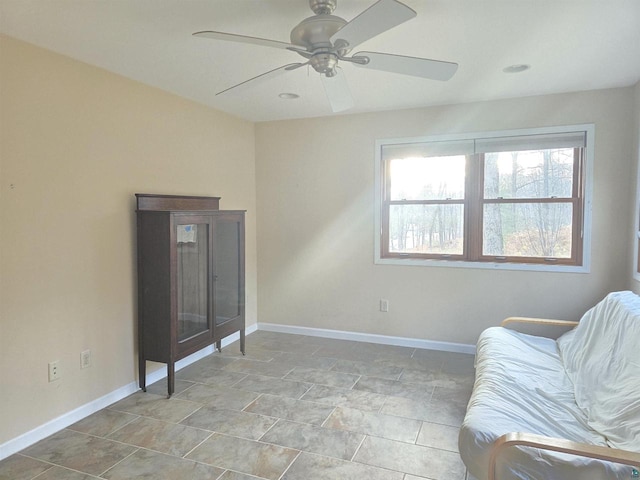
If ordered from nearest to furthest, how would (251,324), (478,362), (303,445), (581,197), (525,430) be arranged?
(525,430) < (303,445) < (478,362) < (581,197) < (251,324)

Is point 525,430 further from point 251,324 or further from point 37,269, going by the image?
point 251,324

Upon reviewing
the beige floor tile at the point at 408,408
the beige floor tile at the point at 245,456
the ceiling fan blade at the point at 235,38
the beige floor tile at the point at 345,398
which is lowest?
the beige floor tile at the point at 245,456

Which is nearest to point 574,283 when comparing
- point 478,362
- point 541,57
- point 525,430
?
point 478,362

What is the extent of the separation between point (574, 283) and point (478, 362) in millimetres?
1467

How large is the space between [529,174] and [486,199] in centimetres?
42

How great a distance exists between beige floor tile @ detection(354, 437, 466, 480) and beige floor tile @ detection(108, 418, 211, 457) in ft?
3.23

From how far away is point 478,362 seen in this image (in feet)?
9.14

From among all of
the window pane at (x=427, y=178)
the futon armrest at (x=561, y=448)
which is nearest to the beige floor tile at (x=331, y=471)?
the futon armrest at (x=561, y=448)

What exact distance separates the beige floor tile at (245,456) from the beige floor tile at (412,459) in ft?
1.37

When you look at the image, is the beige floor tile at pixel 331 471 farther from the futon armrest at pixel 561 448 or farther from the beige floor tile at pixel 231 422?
the futon armrest at pixel 561 448

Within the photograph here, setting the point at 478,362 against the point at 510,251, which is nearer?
the point at 478,362

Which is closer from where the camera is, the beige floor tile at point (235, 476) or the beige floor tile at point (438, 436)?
the beige floor tile at point (235, 476)

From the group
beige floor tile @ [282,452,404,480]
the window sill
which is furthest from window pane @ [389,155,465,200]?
beige floor tile @ [282,452,404,480]

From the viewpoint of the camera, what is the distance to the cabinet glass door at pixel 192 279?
125 inches
